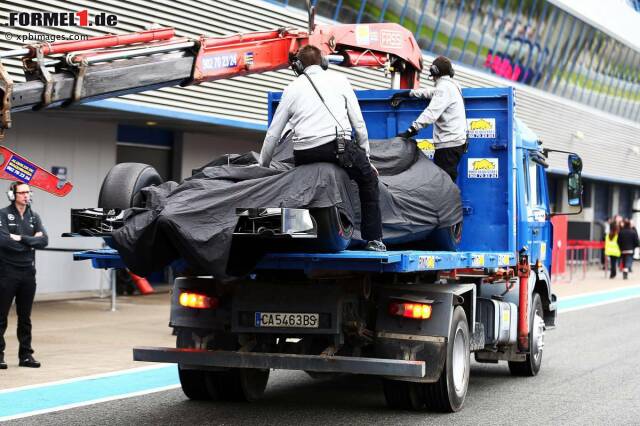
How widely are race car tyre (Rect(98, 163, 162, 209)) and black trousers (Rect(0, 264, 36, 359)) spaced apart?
12.0ft

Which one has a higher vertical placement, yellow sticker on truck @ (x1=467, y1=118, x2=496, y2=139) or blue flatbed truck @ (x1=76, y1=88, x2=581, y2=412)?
yellow sticker on truck @ (x1=467, y1=118, x2=496, y2=139)

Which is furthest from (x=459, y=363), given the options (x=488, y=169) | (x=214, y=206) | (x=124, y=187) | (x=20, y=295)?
(x=20, y=295)

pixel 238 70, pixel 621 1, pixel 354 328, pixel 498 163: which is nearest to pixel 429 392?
pixel 354 328

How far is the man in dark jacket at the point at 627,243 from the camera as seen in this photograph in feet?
112

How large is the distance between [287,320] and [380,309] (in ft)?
2.74

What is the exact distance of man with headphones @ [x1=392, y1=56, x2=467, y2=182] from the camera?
414 inches

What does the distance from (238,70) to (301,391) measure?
3864 mm

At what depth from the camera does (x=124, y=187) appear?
27.2 ft

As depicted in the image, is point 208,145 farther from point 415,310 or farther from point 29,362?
point 415,310

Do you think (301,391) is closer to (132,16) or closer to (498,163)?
(498,163)

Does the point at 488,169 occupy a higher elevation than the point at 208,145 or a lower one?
lower

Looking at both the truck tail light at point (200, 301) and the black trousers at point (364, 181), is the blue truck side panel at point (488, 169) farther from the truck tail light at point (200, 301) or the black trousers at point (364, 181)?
the truck tail light at point (200, 301)

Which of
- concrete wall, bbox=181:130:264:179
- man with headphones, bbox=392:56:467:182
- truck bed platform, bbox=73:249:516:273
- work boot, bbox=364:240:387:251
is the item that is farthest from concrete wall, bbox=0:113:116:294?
work boot, bbox=364:240:387:251

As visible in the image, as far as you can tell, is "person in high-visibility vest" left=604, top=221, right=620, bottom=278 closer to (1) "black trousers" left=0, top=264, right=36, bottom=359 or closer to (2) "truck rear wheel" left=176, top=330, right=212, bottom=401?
(1) "black trousers" left=0, top=264, right=36, bottom=359
